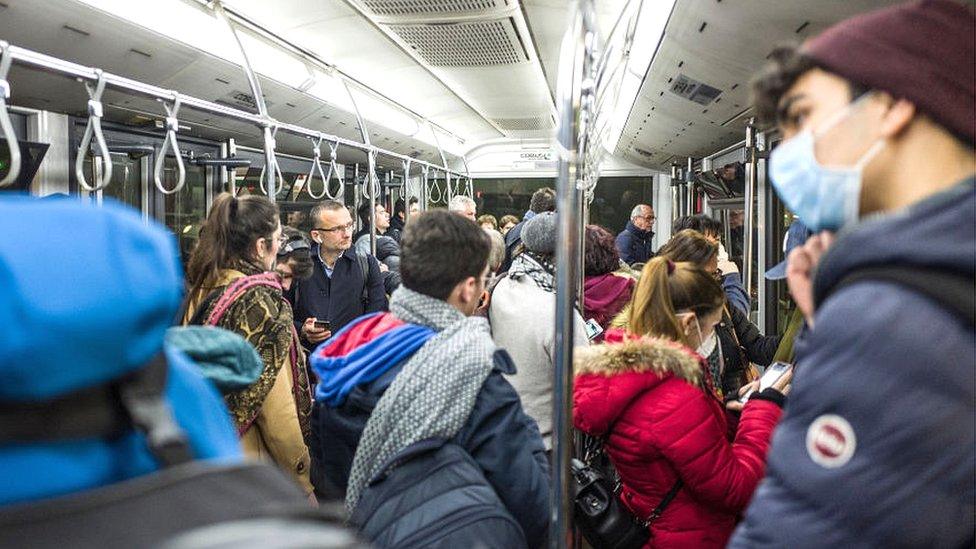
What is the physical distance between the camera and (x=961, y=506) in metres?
0.73

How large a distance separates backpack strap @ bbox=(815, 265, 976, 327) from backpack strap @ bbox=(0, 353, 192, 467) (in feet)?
2.20

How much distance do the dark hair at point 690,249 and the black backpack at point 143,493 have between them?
8.93ft

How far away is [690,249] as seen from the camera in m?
3.13

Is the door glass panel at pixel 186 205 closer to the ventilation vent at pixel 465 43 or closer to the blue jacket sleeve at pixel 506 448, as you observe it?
the ventilation vent at pixel 465 43

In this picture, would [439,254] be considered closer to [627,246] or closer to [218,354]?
[218,354]

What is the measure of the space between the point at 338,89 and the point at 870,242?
487cm

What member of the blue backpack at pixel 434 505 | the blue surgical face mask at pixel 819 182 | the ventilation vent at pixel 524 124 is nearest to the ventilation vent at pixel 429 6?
the blue backpack at pixel 434 505

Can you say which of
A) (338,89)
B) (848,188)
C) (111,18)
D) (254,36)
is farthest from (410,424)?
(338,89)

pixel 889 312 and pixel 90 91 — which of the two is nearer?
pixel 889 312

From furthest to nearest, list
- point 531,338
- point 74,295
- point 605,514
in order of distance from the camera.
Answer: point 531,338
point 605,514
point 74,295

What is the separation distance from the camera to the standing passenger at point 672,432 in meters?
1.62

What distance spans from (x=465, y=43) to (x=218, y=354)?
12.2ft

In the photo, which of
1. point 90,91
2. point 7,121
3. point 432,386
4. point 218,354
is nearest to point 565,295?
point 432,386

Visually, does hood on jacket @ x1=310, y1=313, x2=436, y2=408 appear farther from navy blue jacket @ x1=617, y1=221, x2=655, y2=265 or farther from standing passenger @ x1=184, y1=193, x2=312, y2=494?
navy blue jacket @ x1=617, y1=221, x2=655, y2=265
